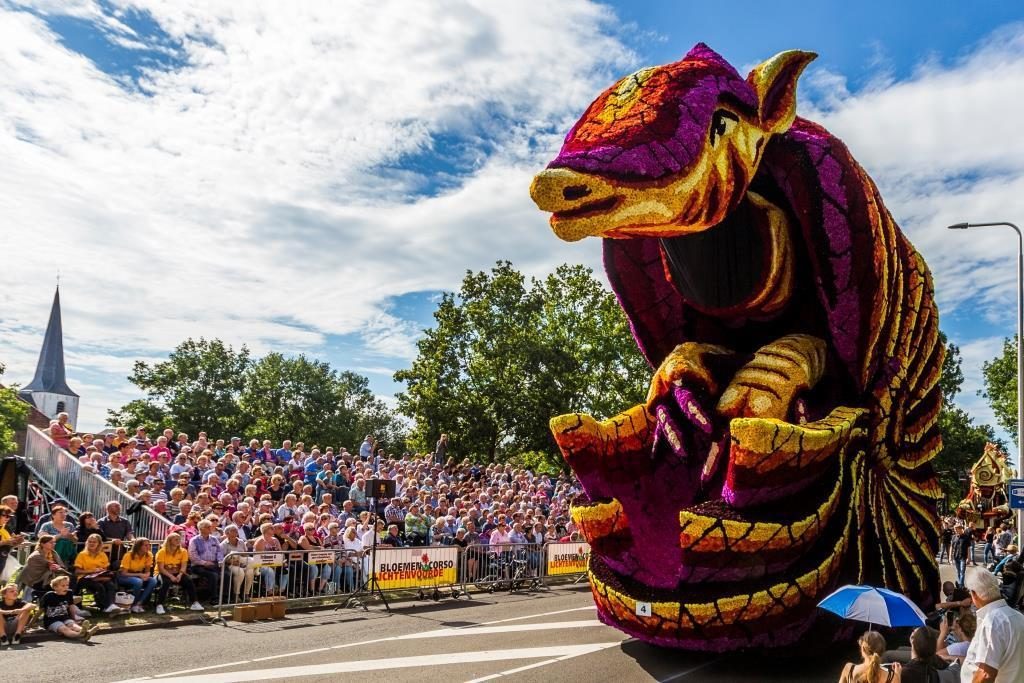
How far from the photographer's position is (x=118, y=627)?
432 inches

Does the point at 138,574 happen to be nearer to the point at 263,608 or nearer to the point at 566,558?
the point at 263,608

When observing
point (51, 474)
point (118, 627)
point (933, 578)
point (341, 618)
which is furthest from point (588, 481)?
point (51, 474)

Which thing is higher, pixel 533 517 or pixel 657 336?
pixel 657 336

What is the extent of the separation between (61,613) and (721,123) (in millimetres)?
9681

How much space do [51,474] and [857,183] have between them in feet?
49.9

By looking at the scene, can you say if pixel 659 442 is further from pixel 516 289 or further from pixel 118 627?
pixel 516 289

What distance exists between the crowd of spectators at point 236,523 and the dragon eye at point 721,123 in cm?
863

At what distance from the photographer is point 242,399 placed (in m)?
60.3

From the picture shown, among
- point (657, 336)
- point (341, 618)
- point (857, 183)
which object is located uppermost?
point (857, 183)

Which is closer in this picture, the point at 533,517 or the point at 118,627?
the point at 118,627

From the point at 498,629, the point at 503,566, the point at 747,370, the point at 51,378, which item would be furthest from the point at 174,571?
the point at 51,378

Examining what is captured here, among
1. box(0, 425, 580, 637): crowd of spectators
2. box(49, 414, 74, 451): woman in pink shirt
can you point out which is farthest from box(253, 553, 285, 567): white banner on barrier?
box(49, 414, 74, 451): woman in pink shirt

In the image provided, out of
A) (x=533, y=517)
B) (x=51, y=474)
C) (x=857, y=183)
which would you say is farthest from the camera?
(x=533, y=517)

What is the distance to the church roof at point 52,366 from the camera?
274 ft
